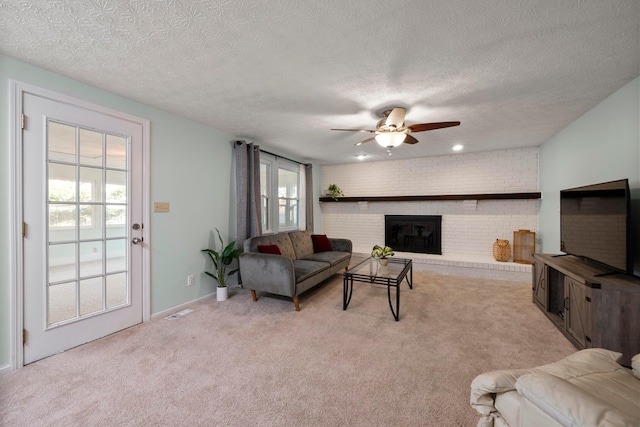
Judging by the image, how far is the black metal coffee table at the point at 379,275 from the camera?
281cm

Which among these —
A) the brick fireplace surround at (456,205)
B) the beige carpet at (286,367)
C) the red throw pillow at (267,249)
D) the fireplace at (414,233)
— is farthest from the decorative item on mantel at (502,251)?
the red throw pillow at (267,249)

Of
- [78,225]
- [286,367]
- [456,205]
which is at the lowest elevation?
[286,367]

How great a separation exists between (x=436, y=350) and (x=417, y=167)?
392cm

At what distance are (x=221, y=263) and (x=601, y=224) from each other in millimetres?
4019

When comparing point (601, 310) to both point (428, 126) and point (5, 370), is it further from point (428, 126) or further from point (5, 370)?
point (5, 370)

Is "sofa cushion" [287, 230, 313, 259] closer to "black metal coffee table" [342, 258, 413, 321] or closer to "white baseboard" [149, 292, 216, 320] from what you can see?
"black metal coffee table" [342, 258, 413, 321]

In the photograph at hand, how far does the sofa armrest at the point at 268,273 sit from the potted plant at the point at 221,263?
8.5 inches

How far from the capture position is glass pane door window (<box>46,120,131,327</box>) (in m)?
2.12

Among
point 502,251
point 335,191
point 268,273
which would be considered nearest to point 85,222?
point 268,273

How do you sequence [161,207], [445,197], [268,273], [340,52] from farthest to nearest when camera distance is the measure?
[445,197]
[268,273]
[161,207]
[340,52]

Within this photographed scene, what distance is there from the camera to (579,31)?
60.8 inches

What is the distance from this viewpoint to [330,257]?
4.19 metres

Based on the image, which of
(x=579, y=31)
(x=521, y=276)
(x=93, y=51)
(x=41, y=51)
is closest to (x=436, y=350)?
(x=579, y=31)

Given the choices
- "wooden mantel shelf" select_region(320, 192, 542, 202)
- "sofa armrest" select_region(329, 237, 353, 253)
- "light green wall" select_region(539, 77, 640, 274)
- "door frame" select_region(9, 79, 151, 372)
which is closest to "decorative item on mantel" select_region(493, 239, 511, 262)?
"light green wall" select_region(539, 77, 640, 274)
